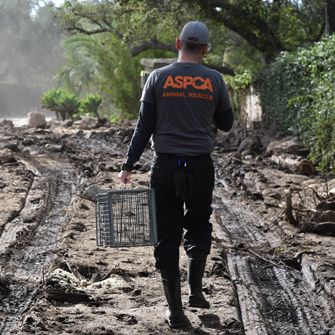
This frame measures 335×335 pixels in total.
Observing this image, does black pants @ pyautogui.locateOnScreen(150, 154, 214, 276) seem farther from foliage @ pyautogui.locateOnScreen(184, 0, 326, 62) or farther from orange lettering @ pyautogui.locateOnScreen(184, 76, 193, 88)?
foliage @ pyautogui.locateOnScreen(184, 0, 326, 62)

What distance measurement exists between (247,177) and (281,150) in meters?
3.34

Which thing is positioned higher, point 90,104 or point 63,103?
point 63,103

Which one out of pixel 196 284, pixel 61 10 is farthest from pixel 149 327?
pixel 61 10

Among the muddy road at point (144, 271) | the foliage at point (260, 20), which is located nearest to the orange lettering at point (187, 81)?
the muddy road at point (144, 271)

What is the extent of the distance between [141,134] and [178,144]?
0.87 feet

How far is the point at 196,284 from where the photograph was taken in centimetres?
584

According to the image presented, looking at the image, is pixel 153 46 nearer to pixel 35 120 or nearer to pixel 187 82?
pixel 35 120

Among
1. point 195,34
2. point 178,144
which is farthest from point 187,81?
point 178,144

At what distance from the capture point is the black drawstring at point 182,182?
5.58 meters

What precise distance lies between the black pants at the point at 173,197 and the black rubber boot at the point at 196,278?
153 millimetres

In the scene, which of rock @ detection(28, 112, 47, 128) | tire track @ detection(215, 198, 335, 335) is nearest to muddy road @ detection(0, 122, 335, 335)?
tire track @ detection(215, 198, 335, 335)

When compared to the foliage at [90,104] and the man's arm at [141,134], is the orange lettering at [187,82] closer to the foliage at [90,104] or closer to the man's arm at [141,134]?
the man's arm at [141,134]

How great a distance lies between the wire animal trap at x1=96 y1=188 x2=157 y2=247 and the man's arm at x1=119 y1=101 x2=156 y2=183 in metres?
0.19

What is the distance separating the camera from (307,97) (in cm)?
1792
